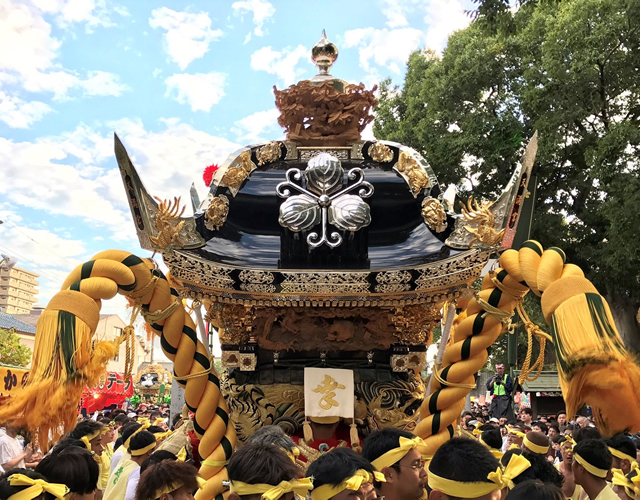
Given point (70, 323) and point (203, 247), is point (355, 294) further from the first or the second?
point (70, 323)

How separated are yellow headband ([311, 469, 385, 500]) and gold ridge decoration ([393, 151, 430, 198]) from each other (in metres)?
2.77

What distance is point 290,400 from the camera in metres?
5.22

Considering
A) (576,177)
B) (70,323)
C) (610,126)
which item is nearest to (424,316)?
(70,323)

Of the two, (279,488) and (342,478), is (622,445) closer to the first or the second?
→ (342,478)

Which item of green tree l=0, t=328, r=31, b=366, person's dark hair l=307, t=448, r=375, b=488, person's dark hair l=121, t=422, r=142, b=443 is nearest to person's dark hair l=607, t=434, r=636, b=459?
person's dark hair l=307, t=448, r=375, b=488

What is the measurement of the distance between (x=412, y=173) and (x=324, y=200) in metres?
0.76

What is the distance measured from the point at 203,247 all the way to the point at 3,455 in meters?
2.97

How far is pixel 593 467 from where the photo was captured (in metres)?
3.70

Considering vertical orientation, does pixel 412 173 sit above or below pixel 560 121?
below

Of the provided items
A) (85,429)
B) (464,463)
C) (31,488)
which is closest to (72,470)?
(31,488)

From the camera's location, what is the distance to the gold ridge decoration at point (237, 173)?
5.13 meters

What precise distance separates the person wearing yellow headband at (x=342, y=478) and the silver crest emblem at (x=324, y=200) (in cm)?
225

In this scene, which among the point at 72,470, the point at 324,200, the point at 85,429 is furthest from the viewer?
the point at 85,429

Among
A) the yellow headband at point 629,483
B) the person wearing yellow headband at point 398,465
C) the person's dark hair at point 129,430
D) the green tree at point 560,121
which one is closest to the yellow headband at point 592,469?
the yellow headband at point 629,483
